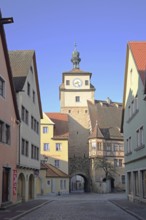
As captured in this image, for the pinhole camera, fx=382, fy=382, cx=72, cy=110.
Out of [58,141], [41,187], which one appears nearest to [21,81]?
[41,187]

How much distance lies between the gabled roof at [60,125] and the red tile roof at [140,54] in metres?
36.1

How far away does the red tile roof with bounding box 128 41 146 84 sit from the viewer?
27039 mm

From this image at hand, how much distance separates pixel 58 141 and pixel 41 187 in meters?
12.7

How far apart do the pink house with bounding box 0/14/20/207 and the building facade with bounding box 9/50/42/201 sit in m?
2.05

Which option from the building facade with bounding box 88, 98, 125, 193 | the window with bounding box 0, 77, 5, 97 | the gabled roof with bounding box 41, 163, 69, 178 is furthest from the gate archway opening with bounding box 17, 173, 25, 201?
the building facade with bounding box 88, 98, 125, 193

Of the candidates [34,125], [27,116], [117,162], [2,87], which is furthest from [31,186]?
[117,162]

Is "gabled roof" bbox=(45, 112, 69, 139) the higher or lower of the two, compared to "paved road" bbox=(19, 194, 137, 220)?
higher

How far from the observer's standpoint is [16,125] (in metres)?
27.7

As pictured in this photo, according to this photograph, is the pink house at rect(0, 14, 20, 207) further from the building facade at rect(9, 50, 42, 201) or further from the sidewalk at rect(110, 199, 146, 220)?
the sidewalk at rect(110, 199, 146, 220)

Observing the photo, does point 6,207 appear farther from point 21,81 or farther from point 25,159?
point 21,81

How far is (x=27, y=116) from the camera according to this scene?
3272 cm

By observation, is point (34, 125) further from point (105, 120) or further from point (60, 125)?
point (105, 120)

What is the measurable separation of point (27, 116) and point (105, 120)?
45.2 m

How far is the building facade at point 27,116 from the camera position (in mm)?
29938
